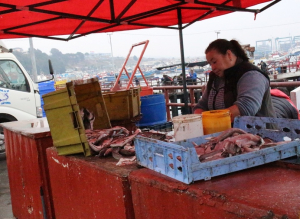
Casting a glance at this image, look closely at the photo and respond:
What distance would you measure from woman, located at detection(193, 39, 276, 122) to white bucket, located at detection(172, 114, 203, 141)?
77 centimetres

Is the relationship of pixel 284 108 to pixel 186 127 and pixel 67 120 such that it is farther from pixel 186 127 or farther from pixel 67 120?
pixel 67 120

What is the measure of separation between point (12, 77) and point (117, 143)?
898cm

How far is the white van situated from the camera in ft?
34.6

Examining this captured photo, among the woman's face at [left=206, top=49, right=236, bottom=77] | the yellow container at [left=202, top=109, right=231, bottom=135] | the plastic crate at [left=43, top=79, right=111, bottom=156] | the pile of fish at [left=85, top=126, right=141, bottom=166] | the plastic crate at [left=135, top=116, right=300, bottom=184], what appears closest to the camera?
the plastic crate at [left=135, top=116, right=300, bottom=184]

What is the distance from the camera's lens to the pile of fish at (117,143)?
2781 millimetres

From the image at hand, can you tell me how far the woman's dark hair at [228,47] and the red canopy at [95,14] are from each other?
64.8 inches

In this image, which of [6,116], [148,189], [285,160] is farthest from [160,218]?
[6,116]

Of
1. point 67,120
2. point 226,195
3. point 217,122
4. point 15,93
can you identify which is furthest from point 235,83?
point 15,93

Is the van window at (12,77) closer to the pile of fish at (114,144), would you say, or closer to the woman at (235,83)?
the pile of fish at (114,144)

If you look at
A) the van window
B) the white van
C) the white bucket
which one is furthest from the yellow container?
the van window

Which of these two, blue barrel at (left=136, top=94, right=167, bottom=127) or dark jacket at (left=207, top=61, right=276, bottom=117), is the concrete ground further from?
dark jacket at (left=207, top=61, right=276, bottom=117)

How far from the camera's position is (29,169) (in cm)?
454

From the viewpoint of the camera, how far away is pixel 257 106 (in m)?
3.14

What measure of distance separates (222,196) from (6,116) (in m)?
10.2
